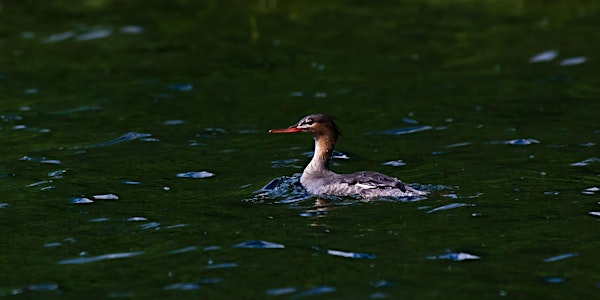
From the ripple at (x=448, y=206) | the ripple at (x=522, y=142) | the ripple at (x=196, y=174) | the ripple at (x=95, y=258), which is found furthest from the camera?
the ripple at (x=522, y=142)

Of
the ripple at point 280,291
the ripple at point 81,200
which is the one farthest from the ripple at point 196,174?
the ripple at point 280,291

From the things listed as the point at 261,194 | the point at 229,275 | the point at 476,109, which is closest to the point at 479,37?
the point at 476,109

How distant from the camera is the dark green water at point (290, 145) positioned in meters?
11.6

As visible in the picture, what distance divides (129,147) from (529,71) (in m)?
8.84

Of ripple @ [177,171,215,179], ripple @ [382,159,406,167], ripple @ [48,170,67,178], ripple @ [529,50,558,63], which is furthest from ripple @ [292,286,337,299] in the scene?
ripple @ [529,50,558,63]

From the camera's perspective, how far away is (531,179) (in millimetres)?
15188

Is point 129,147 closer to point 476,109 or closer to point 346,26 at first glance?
point 476,109

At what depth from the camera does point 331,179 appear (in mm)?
15047

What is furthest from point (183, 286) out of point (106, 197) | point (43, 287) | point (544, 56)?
point (544, 56)

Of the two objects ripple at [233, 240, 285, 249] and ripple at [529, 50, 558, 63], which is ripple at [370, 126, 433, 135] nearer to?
ripple at [529, 50, 558, 63]

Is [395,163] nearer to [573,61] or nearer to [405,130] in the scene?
[405,130]

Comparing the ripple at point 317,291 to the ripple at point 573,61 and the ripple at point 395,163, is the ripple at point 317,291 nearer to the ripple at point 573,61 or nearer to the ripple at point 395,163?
the ripple at point 395,163

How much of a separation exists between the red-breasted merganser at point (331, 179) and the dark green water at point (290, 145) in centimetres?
32

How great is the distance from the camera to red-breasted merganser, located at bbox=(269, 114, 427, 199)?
1411 centimetres
